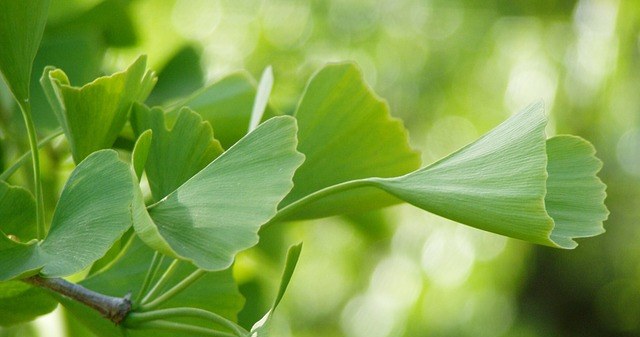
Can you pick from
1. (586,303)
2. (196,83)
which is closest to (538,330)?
(586,303)

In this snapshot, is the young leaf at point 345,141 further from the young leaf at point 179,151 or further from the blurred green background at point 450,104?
the blurred green background at point 450,104

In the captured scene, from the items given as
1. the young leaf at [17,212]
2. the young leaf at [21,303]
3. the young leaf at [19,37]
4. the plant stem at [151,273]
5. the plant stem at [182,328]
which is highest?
the young leaf at [19,37]

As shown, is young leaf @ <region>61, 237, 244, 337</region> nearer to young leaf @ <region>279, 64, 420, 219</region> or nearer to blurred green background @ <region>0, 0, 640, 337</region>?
young leaf @ <region>279, 64, 420, 219</region>

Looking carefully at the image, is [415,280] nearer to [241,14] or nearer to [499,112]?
[499,112]

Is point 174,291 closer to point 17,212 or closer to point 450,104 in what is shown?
point 17,212

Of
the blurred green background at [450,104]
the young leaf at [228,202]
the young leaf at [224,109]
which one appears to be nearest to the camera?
the young leaf at [228,202]

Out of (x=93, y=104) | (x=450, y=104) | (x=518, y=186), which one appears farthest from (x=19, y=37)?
(x=450, y=104)

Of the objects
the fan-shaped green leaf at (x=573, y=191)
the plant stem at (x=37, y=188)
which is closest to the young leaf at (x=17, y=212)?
the plant stem at (x=37, y=188)
